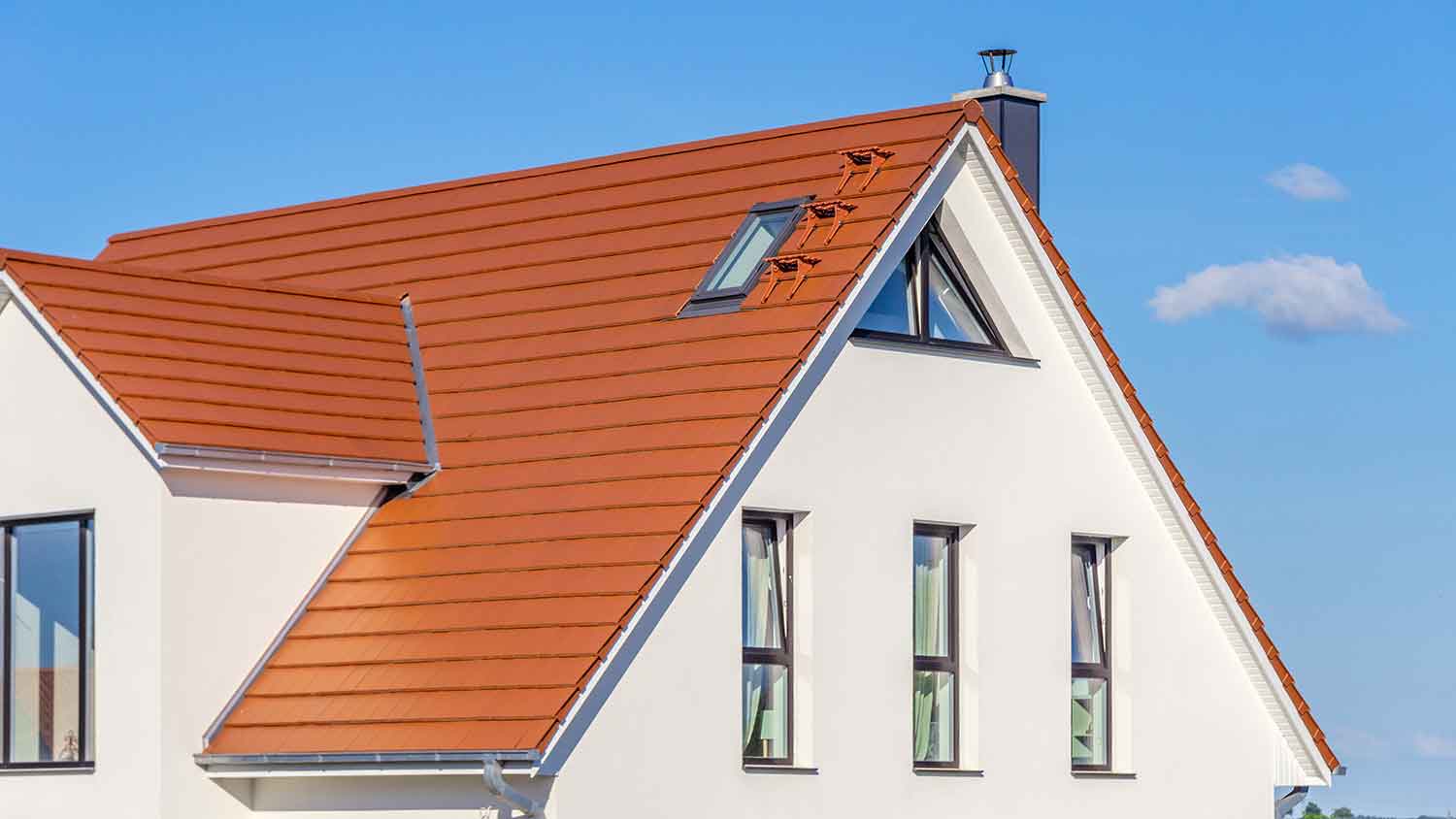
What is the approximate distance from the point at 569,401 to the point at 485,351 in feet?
5.32

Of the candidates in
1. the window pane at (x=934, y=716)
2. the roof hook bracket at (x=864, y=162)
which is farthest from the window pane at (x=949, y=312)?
the window pane at (x=934, y=716)

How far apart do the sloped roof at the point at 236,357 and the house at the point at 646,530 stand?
0.04m

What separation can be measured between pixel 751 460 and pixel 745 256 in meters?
2.18

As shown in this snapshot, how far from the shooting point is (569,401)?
17.0m

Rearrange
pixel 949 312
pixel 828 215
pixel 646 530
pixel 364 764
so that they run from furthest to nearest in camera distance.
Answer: pixel 949 312, pixel 828 215, pixel 646 530, pixel 364 764

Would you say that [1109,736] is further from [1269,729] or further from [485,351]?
[485,351]

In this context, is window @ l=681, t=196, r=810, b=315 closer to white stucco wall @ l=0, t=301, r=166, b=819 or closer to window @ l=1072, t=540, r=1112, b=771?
window @ l=1072, t=540, r=1112, b=771

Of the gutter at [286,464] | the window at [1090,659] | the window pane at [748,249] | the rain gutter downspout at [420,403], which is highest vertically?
the window pane at [748,249]

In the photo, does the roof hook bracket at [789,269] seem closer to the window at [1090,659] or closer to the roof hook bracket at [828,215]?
the roof hook bracket at [828,215]

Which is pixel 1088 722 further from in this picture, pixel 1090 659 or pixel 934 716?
pixel 934 716

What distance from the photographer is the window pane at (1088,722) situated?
61.1ft

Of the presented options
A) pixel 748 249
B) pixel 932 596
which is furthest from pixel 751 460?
pixel 932 596

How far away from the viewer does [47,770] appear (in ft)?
54.1

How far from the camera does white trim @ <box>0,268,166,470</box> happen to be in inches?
629
